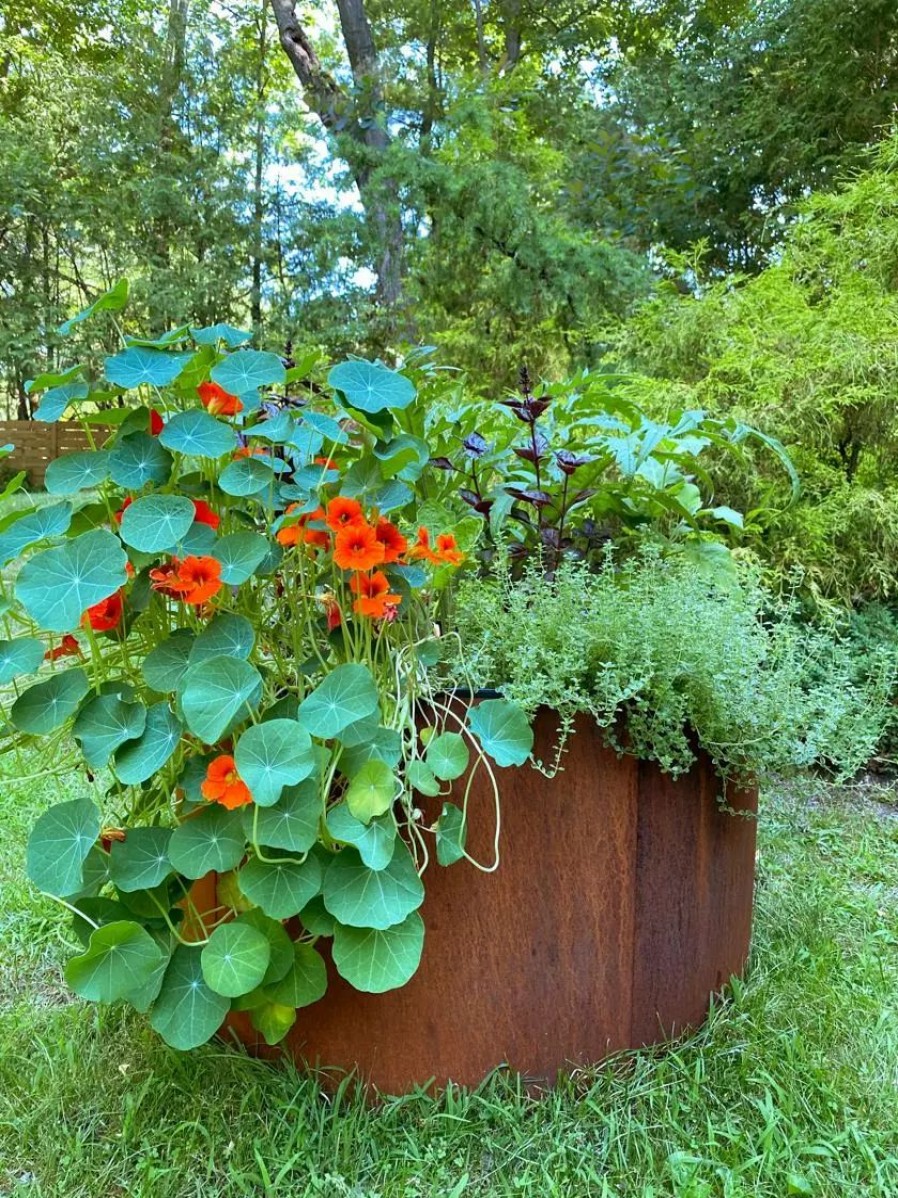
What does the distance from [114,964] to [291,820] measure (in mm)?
248

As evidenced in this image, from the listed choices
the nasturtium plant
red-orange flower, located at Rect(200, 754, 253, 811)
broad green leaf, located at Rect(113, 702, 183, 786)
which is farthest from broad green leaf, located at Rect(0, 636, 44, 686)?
red-orange flower, located at Rect(200, 754, 253, 811)

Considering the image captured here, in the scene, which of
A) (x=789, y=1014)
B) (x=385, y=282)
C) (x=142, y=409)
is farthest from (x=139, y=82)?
(x=789, y=1014)

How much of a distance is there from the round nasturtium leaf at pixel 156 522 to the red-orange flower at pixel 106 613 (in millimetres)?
123

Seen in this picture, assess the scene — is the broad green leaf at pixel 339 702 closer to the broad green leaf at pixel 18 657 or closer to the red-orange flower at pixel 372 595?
the red-orange flower at pixel 372 595

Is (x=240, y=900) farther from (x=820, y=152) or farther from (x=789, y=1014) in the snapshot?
(x=820, y=152)

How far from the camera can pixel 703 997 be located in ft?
3.71

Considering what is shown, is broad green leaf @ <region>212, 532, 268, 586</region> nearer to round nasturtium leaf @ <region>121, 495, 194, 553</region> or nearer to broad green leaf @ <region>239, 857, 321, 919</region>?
round nasturtium leaf @ <region>121, 495, 194, 553</region>

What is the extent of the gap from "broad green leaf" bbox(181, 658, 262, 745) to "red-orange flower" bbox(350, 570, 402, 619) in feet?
0.45

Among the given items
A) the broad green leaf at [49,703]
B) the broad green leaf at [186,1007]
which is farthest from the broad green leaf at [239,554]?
the broad green leaf at [186,1007]

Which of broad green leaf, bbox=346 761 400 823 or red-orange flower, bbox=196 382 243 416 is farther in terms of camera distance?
red-orange flower, bbox=196 382 243 416

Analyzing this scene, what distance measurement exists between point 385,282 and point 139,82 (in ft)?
18.5

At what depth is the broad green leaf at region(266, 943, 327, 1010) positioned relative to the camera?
2.93 ft

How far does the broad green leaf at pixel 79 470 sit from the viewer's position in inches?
35.6

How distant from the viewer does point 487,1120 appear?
98 cm
